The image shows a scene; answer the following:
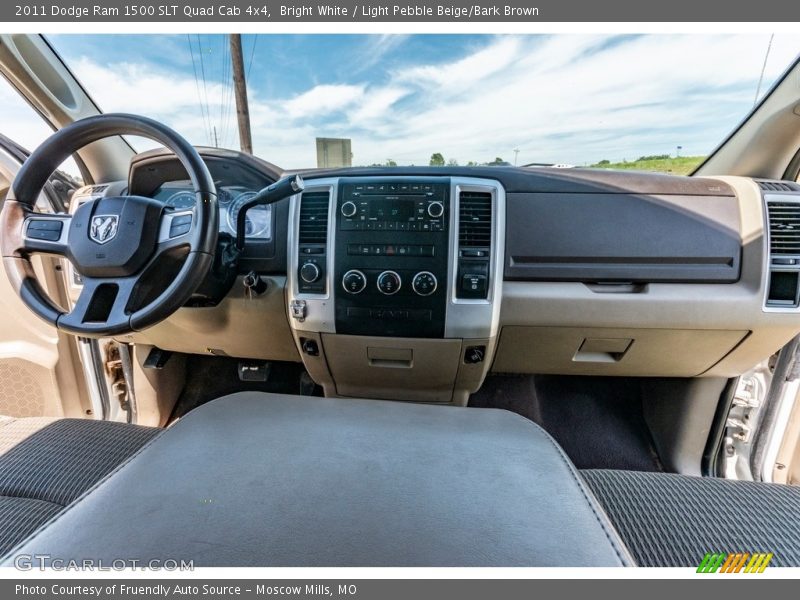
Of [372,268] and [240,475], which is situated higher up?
[372,268]

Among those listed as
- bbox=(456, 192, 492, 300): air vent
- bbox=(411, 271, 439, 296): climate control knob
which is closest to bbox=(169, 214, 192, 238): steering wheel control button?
bbox=(411, 271, 439, 296): climate control knob

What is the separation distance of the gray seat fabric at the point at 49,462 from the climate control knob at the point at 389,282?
90cm

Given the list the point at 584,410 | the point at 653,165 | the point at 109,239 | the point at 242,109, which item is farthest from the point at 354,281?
the point at 242,109

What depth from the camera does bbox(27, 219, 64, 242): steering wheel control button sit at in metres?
1.21

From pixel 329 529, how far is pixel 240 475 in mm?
256

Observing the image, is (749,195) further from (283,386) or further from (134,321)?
(283,386)

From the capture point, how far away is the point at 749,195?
1366mm

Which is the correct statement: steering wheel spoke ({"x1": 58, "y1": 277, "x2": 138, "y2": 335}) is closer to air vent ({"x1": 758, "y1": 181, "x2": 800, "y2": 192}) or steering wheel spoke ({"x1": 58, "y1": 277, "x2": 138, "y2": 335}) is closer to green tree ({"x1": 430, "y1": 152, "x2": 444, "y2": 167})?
green tree ({"x1": 430, "y1": 152, "x2": 444, "y2": 167})

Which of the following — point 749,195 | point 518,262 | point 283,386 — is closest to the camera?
point 749,195

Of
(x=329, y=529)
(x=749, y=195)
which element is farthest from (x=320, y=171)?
(x=749, y=195)

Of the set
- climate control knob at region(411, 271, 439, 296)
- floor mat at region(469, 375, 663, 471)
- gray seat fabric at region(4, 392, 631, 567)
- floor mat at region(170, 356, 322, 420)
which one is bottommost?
floor mat at region(469, 375, 663, 471)

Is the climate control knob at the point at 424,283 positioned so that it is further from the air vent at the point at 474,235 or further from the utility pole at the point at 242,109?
the utility pole at the point at 242,109

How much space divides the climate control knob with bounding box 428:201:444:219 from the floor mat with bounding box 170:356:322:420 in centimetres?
114

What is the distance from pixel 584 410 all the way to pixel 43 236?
2.36m
